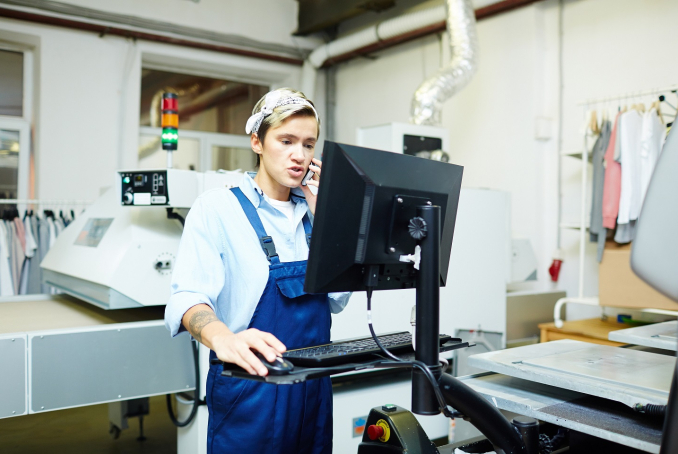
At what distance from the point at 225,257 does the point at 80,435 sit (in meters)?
2.45

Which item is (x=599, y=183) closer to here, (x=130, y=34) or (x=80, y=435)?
(x=80, y=435)

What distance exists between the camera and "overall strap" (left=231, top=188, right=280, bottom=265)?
3.90ft

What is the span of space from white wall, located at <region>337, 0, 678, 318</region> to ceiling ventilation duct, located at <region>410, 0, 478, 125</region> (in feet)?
1.54

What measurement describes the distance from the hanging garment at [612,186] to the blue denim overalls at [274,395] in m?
2.14

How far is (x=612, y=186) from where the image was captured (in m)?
2.84

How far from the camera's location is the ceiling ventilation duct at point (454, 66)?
345 centimetres

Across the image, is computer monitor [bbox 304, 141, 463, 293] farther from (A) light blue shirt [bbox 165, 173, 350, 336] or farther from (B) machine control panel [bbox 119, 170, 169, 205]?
(B) machine control panel [bbox 119, 170, 169, 205]

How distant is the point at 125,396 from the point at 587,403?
4.45 feet

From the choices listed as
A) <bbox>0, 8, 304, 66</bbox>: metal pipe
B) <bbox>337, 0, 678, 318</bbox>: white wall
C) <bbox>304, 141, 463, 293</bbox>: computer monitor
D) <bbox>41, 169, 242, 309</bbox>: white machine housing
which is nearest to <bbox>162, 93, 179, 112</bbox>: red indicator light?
<bbox>41, 169, 242, 309</bbox>: white machine housing

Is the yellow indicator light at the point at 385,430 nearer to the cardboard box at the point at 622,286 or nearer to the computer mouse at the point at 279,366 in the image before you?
the computer mouse at the point at 279,366

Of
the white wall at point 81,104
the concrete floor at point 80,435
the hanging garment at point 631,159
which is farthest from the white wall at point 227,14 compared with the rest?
the hanging garment at point 631,159

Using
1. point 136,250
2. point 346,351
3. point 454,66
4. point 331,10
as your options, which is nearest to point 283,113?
point 346,351

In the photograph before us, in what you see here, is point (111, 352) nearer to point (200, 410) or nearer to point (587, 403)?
point (200, 410)

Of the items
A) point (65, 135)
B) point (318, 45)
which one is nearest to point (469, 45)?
point (318, 45)
